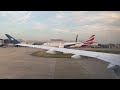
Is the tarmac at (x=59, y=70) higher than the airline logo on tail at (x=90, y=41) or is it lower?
lower

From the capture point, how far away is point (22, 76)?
6.85 m

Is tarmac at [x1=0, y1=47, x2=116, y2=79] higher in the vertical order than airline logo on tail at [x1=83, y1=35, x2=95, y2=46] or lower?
lower

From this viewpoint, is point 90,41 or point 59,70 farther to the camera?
point 59,70

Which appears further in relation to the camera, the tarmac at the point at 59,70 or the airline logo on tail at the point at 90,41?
the airline logo on tail at the point at 90,41

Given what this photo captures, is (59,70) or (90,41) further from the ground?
(90,41)

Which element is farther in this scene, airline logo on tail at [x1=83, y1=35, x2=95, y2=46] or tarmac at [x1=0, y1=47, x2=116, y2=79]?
airline logo on tail at [x1=83, y1=35, x2=95, y2=46]
